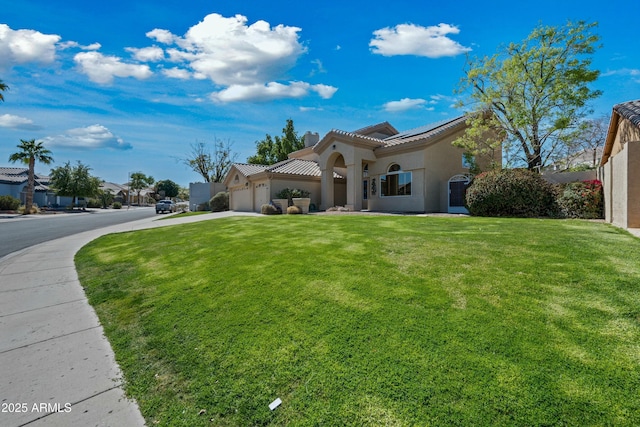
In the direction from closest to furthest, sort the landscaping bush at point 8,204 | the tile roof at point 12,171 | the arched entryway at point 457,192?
the arched entryway at point 457,192
the landscaping bush at point 8,204
the tile roof at point 12,171

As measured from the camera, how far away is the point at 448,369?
113 inches

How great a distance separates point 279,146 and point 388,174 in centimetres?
2858

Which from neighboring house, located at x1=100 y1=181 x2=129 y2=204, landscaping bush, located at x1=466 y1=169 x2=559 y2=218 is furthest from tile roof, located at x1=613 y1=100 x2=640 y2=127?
neighboring house, located at x1=100 y1=181 x2=129 y2=204

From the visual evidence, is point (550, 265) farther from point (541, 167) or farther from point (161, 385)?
point (541, 167)

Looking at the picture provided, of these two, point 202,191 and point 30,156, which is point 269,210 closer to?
point 202,191

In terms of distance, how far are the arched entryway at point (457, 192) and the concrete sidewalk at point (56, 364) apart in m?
18.0

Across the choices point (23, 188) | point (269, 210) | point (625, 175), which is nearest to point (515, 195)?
point (625, 175)

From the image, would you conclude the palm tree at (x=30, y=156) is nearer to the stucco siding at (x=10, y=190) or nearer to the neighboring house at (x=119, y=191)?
the stucco siding at (x=10, y=190)

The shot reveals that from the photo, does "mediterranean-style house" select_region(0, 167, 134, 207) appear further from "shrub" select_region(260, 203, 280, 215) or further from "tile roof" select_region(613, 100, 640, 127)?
"tile roof" select_region(613, 100, 640, 127)

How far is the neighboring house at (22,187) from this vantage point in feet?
167

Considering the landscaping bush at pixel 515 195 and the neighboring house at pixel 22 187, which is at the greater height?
the neighboring house at pixel 22 187

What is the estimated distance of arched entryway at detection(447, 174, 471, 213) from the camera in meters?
18.2

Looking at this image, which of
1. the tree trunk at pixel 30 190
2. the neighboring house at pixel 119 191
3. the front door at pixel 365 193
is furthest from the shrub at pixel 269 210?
the neighboring house at pixel 119 191

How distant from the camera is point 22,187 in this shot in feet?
172
